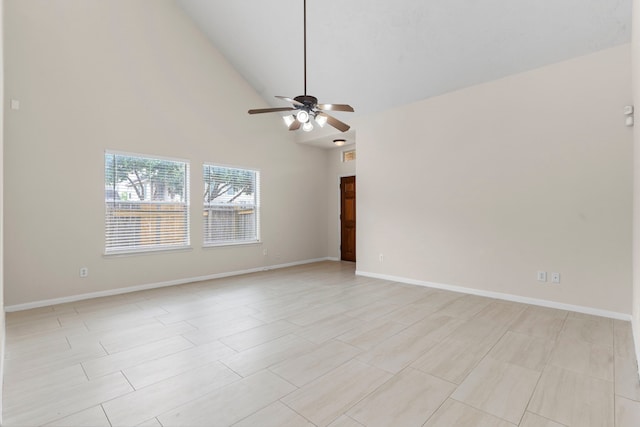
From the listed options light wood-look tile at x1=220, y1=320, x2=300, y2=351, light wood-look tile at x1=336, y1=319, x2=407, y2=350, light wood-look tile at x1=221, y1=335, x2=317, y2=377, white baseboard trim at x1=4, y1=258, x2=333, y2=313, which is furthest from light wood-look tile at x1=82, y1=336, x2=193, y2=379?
white baseboard trim at x1=4, y1=258, x2=333, y2=313

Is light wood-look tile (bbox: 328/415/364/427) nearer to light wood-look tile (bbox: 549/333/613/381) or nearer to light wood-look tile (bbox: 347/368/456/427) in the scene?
light wood-look tile (bbox: 347/368/456/427)

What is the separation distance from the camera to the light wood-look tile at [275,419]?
1739 mm

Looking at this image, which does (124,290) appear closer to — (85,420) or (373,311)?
(85,420)

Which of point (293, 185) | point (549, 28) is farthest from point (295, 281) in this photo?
point (549, 28)

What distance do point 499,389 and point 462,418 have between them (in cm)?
50

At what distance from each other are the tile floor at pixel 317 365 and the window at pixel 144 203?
107cm

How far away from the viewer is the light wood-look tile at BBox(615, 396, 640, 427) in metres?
1.75

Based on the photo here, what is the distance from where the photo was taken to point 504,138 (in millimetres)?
4176

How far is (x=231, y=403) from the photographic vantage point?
1.94 m

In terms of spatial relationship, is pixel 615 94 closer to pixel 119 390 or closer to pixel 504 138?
pixel 504 138

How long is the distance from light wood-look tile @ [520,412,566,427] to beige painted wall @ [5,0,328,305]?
494 centimetres

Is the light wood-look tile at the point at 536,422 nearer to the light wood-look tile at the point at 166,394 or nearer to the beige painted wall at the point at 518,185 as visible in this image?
the light wood-look tile at the point at 166,394

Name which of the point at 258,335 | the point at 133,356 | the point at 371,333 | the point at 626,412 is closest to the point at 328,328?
the point at 371,333

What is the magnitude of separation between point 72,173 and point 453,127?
549 cm
